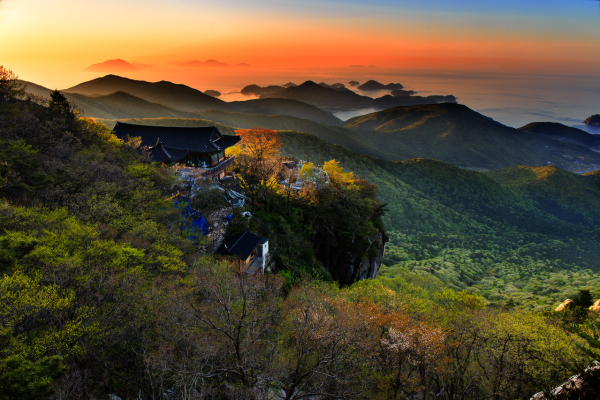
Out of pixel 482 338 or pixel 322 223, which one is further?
pixel 322 223

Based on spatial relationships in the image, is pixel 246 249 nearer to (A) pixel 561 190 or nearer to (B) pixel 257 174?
(B) pixel 257 174

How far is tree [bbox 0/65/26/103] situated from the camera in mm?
25562

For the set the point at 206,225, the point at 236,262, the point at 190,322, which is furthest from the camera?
the point at 206,225

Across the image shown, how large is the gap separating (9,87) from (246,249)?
2681cm

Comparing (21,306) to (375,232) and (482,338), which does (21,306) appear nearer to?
(482,338)

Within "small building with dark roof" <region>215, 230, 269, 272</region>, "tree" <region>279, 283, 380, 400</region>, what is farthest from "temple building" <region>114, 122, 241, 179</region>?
"tree" <region>279, 283, 380, 400</region>

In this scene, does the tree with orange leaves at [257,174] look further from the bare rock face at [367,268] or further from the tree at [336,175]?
the bare rock face at [367,268]

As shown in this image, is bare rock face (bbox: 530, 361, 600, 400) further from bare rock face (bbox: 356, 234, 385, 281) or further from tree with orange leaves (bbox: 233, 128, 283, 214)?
bare rock face (bbox: 356, 234, 385, 281)

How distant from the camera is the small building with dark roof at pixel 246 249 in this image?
25.0 meters

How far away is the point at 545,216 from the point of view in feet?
361

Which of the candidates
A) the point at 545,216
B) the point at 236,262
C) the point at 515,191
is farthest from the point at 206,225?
the point at 515,191

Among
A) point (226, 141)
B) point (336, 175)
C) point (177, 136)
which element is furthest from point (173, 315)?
point (226, 141)

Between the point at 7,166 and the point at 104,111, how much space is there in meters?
150

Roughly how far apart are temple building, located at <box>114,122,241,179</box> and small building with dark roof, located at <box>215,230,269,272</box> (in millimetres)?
13234
